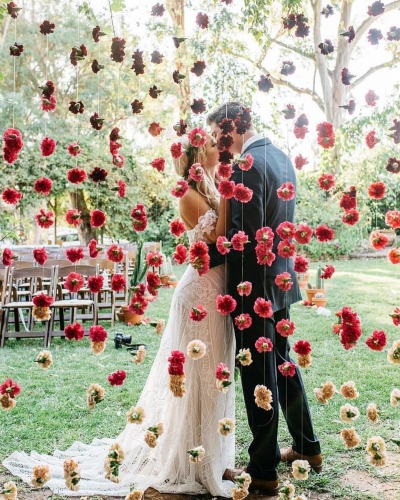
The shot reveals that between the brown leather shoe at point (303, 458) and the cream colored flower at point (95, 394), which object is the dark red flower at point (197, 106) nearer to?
the cream colored flower at point (95, 394)

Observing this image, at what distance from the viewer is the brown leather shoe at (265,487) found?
2.61 metres

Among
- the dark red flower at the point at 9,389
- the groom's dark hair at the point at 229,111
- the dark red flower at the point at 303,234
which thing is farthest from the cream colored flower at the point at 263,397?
the groom's dark hair at the point at 229,111

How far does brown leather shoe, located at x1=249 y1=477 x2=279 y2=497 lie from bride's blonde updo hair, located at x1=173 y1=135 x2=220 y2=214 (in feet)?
4.32

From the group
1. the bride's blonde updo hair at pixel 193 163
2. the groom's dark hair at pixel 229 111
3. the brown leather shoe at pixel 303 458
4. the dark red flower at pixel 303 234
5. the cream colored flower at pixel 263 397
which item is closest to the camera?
the dark red flower at pixel 303 234

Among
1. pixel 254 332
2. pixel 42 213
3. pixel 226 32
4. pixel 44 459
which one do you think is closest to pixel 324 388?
pixel 254 332

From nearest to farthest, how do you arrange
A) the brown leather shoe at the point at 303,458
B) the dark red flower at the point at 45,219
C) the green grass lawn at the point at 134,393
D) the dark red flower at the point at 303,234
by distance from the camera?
the dark red flower at the point at 303,234
the dark red flower at the point at 45,219
the brown leather shoe at the point at 303,458
the green grass lawn at the point at 134,393

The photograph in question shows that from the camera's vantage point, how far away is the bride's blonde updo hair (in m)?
2.53

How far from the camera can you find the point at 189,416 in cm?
272

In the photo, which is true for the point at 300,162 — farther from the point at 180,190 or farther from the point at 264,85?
the point at 180,190

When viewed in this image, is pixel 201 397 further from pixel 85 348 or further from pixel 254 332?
pixel 85 348

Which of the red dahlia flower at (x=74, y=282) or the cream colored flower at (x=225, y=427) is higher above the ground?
the red dahlia flower at (x=74, y=282)

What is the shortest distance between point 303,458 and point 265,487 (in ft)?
1.16

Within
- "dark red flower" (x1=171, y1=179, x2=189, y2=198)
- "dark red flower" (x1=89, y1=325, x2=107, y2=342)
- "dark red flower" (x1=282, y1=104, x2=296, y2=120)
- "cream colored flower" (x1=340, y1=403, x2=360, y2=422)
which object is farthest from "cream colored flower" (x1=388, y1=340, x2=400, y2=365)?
"dark red flower" (x1=89, y1=325, x2=107, y2=342)

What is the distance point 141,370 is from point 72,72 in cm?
1135
